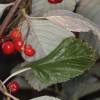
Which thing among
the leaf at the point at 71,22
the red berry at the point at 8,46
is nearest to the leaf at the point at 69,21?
the leaf at the point at 71,22

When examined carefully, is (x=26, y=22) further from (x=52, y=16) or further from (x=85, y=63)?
(x=85, y=63)

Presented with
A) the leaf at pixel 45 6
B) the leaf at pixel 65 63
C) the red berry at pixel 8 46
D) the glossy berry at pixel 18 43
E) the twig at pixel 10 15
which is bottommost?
the red berry at pixel 8 46

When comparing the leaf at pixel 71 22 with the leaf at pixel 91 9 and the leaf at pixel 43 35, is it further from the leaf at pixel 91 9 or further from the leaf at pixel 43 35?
the leaf at pixel 91 9

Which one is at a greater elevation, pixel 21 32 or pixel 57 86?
pixel 21 32

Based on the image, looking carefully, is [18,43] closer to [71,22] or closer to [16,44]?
[16,44]

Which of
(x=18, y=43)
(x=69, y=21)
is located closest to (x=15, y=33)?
(x=18, y=43)

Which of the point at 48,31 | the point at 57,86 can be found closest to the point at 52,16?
the point at 48,31
